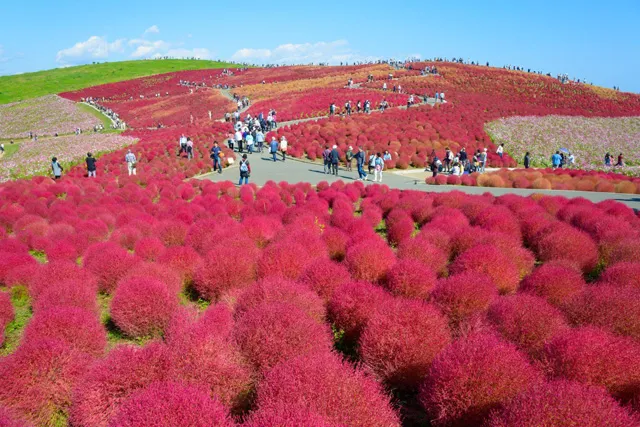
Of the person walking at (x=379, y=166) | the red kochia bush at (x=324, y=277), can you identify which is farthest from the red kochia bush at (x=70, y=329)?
the person walking at (x=379, y=166)

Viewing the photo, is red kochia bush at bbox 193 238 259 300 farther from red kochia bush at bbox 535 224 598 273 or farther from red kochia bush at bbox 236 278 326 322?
red kochia bush at bbox 535 224 598 273

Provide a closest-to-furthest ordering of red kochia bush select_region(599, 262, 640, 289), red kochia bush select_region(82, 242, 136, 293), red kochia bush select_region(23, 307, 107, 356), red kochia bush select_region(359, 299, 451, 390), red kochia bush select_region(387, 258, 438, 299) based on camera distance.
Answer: red kochia bush select_region(359, 299, 451, 390), red kochia bush select_region(23, 307, 107, 356), red kochia bush select_region(599, 262, 640, 289), red kochia bush select_region(387, 258, 438, 299), red kochia bush select_region(82, 242, 136, 293)

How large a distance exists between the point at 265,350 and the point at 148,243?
591 cm

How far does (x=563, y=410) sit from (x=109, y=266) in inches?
317

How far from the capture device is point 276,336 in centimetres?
502

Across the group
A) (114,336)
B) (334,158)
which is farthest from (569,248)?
(334,158)

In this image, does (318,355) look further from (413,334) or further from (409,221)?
(409,221)

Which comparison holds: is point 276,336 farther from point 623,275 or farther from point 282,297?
point 623,275

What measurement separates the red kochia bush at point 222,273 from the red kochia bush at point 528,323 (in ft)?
14.4

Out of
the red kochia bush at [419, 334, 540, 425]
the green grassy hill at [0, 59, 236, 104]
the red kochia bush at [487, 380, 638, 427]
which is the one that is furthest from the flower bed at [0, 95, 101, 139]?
the red kochia bush at [487, 380, 638, 427]

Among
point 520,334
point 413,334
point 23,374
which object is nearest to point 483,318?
point 520,334

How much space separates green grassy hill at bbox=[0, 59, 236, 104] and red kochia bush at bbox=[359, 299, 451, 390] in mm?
98562

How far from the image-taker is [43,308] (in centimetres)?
669

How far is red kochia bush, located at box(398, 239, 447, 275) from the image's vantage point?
8.53 metres
